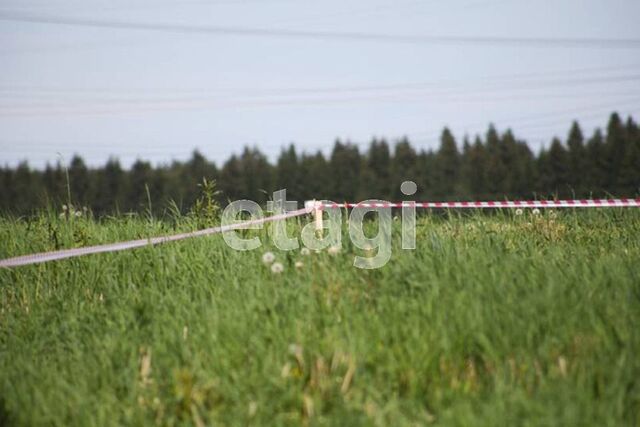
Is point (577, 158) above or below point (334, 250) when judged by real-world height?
below

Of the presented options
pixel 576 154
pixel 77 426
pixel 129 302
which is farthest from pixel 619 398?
pixel 576 154

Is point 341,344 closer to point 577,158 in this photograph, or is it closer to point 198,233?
point 198,233

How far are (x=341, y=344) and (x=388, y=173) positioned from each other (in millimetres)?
120715

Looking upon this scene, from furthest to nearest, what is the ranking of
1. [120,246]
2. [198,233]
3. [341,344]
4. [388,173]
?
1. [388,173]
2. [198,233]
3. [120,246]
4. [341,344]

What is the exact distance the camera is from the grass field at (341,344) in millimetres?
3473

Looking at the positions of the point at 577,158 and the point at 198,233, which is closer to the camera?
the point at 198,233

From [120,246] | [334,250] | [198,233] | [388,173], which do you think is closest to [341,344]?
[334,250]

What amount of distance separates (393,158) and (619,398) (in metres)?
122

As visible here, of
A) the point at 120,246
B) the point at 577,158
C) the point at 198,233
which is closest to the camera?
the point at 120,246

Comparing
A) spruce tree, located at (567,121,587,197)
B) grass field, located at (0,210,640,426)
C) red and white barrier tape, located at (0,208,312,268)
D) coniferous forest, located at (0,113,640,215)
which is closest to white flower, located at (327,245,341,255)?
grass field, located at (0,210,640,426)

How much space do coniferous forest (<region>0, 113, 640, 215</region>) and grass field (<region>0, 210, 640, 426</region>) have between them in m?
84.6

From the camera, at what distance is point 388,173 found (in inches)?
4857

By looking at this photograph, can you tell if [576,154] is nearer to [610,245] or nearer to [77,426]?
[610,245]

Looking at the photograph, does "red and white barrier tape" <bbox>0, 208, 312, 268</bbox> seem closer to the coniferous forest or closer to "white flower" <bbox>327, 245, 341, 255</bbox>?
"white flower" <bbox>327, 245, 341, 255</bbox>
